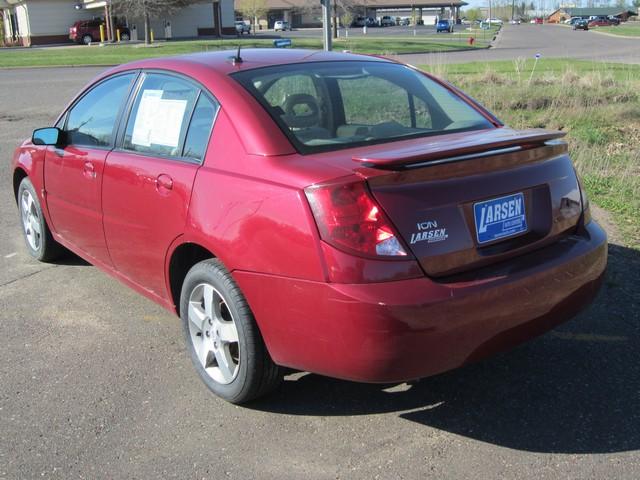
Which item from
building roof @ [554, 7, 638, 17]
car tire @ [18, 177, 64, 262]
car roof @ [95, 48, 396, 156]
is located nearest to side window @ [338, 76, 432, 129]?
car roof @ [95, 48, 396, 156]

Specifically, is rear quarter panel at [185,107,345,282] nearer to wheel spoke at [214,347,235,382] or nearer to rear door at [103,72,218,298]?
rear door at [103,72,218,298]

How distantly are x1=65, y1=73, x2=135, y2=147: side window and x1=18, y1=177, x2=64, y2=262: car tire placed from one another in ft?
2.71

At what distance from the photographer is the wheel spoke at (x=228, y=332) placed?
10.7 ft

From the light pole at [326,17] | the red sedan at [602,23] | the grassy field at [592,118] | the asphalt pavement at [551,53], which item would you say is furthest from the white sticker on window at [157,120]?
the red sedan at [602,23]

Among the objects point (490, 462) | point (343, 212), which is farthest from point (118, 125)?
point (490, 462)

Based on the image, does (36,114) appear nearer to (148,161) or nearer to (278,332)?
(148,161)

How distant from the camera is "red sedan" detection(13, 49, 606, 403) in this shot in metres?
2.70

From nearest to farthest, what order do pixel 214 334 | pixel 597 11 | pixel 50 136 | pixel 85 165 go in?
pixel 214 334 → pixel 85 165 → pixel 50 136 → pixel 597 11

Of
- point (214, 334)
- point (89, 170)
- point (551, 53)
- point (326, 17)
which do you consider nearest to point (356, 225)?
point (214, 334)

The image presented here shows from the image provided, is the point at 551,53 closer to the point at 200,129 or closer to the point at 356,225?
the point at 200,129

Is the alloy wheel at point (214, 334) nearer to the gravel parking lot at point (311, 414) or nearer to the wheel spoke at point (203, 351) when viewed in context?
the wheel spoke at point (203, 351)

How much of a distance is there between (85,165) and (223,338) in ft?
5.53

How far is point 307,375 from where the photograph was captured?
3.68 metres

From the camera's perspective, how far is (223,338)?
3326mm
